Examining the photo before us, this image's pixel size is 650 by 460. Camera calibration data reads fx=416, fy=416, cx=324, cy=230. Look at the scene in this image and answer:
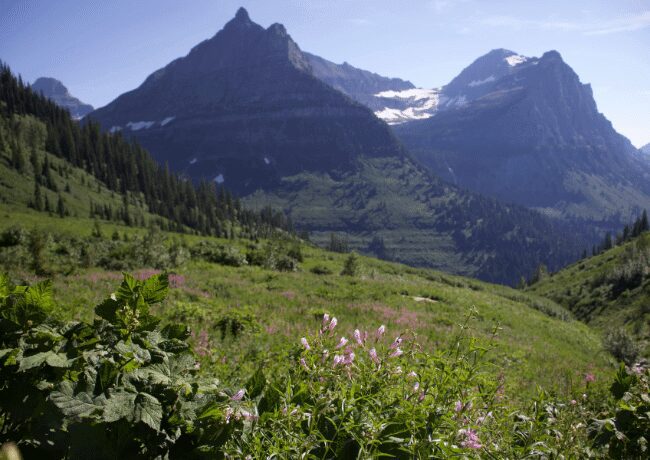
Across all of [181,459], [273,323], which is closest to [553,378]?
[273,323]

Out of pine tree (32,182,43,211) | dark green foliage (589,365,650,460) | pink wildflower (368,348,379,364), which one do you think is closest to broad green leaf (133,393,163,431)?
pink wildflower (368,348,379,364)

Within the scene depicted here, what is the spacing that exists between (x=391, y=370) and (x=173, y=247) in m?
31.8

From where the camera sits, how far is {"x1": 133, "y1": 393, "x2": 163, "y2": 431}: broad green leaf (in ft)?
6.33

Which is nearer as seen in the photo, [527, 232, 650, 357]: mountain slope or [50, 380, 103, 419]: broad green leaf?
[50, 380, 103, 419]: broad green leaf

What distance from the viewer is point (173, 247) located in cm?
3228

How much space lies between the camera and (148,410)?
1.98 metres

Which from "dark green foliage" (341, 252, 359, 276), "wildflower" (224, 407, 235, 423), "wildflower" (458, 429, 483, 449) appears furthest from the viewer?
"dark green foliage" (341, 252, 359, 276)

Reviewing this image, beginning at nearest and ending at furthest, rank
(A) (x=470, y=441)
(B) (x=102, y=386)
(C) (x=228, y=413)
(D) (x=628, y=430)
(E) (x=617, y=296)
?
(B) (x=102, y=386)
(C) (x=228, y=413)
(A) (x=470, y=441)
(D) (x=628, y=430)
(E) (x=617, y=296)

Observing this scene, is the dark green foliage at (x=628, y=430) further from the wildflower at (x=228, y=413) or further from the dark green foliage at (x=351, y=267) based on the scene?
the dark green foliage at (x=351, y=267)

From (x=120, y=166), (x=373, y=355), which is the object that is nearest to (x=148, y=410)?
(x=373, y=355)

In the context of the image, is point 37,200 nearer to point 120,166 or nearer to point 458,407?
point 120,166

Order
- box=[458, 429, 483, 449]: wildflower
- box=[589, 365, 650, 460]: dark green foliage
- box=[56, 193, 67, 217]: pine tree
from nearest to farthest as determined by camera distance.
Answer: box=[458, 429, 483, 449]: wildflower
box=[589, 365, 650, 460]: dark green foliage
box=[56, 193, 67, 217]: pine tree

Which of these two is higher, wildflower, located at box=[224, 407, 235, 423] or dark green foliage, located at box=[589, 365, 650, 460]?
wildflower, located at box=[224, 407, 235, 423]

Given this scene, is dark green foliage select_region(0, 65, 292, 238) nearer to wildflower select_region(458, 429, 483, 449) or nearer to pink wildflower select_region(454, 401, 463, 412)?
pink wildflower select_region(454, 401, 463, 412)
